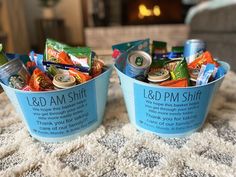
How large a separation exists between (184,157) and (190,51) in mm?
278

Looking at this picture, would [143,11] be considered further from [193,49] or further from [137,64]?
[137,64]

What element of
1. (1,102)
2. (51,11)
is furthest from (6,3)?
(1,102)

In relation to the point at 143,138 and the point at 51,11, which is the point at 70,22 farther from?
the point at 143,138

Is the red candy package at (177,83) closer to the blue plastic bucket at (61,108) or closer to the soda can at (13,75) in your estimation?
the blue plastic bucket at (61,108)

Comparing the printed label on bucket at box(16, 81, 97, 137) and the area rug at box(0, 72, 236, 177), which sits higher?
the printed label on bucket at box(16, 81, 97, 137)

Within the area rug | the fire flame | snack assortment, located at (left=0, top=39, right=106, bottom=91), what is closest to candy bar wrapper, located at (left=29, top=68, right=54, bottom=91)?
snack assortment, located at (left=0, top=39, right=106, bottom=91)

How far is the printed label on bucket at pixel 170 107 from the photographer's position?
0.45m

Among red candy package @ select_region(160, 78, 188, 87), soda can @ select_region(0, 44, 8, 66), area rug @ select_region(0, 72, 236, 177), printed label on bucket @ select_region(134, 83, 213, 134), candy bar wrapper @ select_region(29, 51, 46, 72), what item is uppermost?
soda can @ select_region(0, 44, 8, 66)

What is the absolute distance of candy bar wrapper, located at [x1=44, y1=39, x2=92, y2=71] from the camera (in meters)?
0.52

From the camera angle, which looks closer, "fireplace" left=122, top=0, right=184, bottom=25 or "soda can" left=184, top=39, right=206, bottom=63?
"soda can" left=184, top=39, right=206, bottom=63

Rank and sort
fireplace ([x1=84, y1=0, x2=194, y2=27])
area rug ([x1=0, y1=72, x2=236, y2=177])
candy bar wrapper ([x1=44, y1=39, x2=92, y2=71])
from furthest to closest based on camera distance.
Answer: fireplace ([x1=84, y1=0, x2=194, y2=27]), candy bar wrapper ([x1=44, y1=39, x2=92, y2=71]), area rug ([x1=0, y1=72, x2=236, y2=177])

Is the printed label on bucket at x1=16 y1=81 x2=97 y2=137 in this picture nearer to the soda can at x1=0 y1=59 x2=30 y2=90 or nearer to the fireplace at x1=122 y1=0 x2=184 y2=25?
the soda can at x1=0 y1=59 x2=30 y2=90

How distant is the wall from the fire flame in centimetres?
59

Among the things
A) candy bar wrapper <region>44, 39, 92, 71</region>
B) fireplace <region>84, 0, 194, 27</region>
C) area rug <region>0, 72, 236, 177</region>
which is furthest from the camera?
fireplace <region>84, 0, 194, 27</region>
